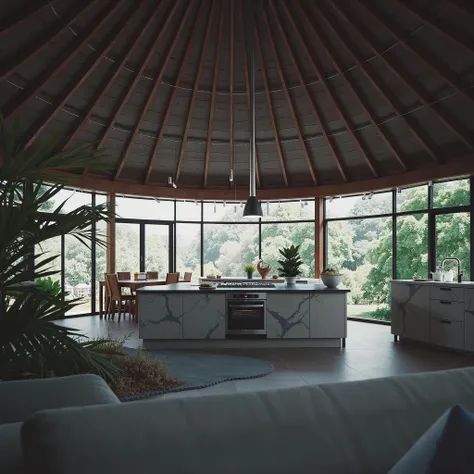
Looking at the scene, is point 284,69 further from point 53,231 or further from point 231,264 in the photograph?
point 53,231

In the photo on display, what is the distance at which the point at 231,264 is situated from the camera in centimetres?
1088

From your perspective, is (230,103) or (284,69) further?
(230,103)

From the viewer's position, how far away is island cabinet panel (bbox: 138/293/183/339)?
6043 mm

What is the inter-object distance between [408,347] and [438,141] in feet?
11.9

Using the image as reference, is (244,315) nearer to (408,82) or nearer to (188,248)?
(408,82)

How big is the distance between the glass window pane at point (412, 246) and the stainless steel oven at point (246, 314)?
359 centimetres

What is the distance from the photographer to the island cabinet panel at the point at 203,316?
20.0 ft

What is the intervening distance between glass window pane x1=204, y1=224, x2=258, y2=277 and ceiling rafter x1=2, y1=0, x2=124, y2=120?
5033mm

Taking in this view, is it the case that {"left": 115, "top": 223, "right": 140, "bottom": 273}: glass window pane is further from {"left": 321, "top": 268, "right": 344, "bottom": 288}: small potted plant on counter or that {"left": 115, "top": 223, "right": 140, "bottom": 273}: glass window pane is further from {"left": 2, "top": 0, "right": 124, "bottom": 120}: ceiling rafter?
{"left": 321, "top": 268, "right": 344, "bottom": 288}: small potted plant on counter

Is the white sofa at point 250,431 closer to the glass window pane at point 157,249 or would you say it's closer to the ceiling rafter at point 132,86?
the ceiling rafter at point 132,86

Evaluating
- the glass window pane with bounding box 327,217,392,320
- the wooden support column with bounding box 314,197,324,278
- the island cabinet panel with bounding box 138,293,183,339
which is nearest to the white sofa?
the island cabinet panel with bounding box 138,293,183,339

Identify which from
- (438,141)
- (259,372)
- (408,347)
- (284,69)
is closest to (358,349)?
(408,347)

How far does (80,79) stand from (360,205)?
19.8 feet

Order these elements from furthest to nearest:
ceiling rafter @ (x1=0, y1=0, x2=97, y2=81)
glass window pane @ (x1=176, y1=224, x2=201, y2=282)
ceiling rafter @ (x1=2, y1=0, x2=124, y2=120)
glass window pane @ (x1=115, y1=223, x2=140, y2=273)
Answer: glass window pane @ (x1=176, y1=224, x2=201, y2=282) → glass window pane @ (x1=115, y1=223, x2=140, y2=273) → ceiling rafter @ (x1=2, y1=0, x2=124, y2=120) → ceiling rafter @ (x1=0, y1=0, x2=97, y2=81)
